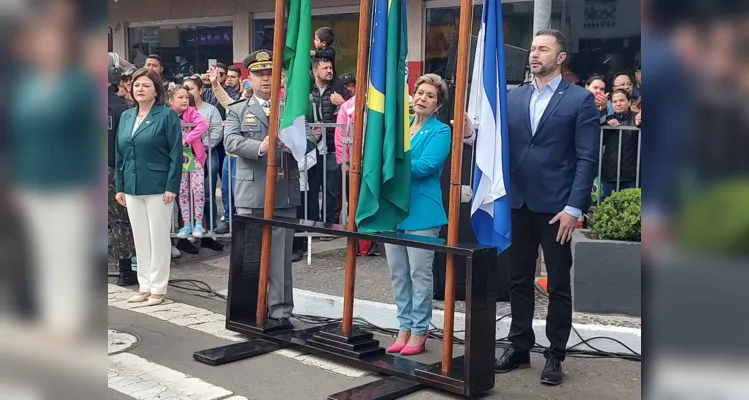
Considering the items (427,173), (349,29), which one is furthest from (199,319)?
(349,29)

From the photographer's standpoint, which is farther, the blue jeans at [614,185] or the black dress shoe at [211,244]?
the black dress shoe at [211,244]

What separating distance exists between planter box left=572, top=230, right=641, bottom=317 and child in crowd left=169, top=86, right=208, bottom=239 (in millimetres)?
4758

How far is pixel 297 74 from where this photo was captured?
18.0ft

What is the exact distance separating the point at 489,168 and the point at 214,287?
4053mm

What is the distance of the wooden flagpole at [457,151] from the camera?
4598mm

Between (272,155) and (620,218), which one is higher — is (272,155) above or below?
above

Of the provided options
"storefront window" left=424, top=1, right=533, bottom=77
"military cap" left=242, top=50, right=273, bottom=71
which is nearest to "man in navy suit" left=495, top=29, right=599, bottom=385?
"military cap" left=242, top=50, right=273, bottom=71

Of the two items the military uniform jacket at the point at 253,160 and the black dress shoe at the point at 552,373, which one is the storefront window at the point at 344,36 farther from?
the black dress shoe at the point at 552,373

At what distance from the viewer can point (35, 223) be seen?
36.4 inches

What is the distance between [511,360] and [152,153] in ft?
12.1

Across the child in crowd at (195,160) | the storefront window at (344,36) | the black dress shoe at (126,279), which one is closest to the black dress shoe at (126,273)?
the black dress shoe at (126,279)

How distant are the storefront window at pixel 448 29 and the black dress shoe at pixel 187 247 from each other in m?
5.55

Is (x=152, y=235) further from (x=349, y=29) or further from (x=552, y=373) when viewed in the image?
(x=349, y=29)

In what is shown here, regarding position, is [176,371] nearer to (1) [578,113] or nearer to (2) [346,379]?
(2) [346,379]
